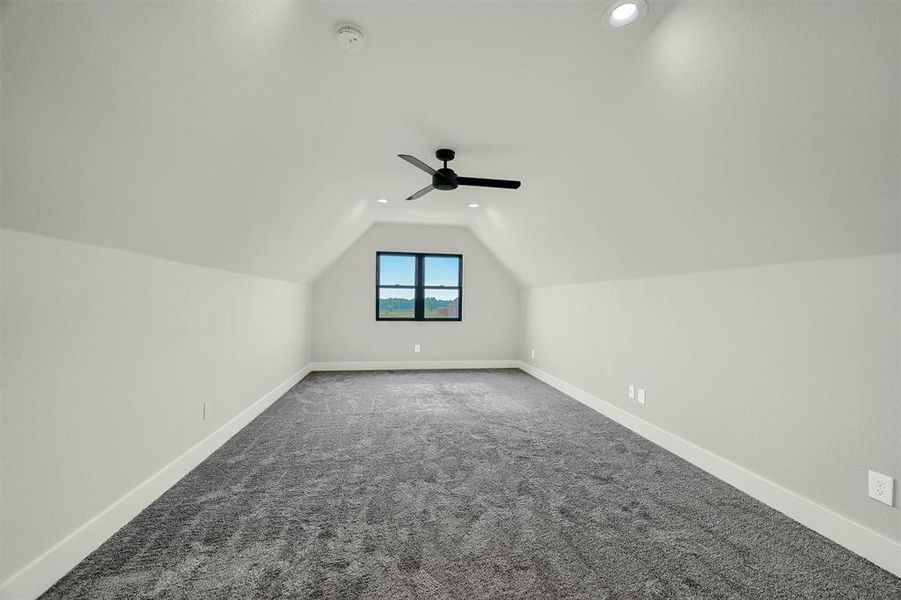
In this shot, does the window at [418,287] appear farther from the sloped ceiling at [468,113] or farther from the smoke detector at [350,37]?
the smoke detector at [350,37]

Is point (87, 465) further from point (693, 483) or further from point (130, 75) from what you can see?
point (693, 483)

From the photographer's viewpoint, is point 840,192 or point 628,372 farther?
point 628,372

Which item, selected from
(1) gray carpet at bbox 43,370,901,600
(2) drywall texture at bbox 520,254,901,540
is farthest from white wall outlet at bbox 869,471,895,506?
(1) gray carpet at bbox 43,370,901,600

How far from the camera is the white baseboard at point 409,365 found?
595 cm

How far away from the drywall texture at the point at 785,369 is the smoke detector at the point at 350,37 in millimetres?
2542

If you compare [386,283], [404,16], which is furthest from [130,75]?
[386,283]

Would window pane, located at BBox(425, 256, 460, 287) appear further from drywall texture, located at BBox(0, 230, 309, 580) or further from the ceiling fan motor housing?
drywall texture, located at BBox(0, 230, 309, 580)

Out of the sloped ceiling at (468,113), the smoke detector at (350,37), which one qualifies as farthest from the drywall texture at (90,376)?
the smoke detector at (350,37)

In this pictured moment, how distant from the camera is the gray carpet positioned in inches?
58.4

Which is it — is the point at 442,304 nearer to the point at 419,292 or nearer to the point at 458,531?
the point at 419,292

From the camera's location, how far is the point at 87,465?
64.9 inches

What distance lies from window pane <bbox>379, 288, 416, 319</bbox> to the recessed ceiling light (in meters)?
4.92

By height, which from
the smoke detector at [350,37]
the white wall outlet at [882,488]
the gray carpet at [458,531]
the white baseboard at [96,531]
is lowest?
the gray carpet at [458,531]

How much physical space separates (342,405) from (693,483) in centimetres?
316
